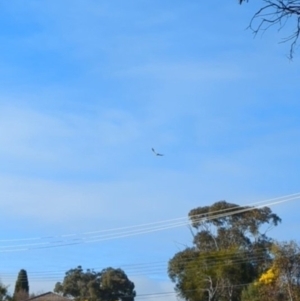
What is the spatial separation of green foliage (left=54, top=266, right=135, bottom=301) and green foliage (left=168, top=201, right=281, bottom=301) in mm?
6584

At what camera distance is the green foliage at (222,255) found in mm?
56438

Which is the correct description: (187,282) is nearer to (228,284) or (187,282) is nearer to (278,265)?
(228,284)

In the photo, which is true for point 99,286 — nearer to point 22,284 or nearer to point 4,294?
point 22,284

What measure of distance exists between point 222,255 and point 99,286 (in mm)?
13927

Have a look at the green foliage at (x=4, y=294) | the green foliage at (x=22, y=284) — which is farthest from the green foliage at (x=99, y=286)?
the green foliage at (x=4, y=294)

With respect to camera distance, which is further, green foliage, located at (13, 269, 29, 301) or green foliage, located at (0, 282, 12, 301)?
green foliage, located at (13, 269, 29, 301)

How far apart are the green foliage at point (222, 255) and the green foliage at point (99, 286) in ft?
21.6

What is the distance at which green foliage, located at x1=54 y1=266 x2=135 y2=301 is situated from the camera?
213 ft

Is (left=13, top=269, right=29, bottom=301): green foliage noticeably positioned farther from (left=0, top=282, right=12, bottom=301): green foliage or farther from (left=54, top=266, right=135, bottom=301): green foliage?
(left=0, top=282, right=12, bottom=301): green foliage

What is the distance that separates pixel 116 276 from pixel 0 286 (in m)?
21.4

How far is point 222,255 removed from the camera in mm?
55344

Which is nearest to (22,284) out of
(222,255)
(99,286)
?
(99,286)

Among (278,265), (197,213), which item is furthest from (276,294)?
(197,213)

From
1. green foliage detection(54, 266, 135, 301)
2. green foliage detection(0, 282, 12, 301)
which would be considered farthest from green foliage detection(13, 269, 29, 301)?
green foliage detection(0, 282, 12, 301)
